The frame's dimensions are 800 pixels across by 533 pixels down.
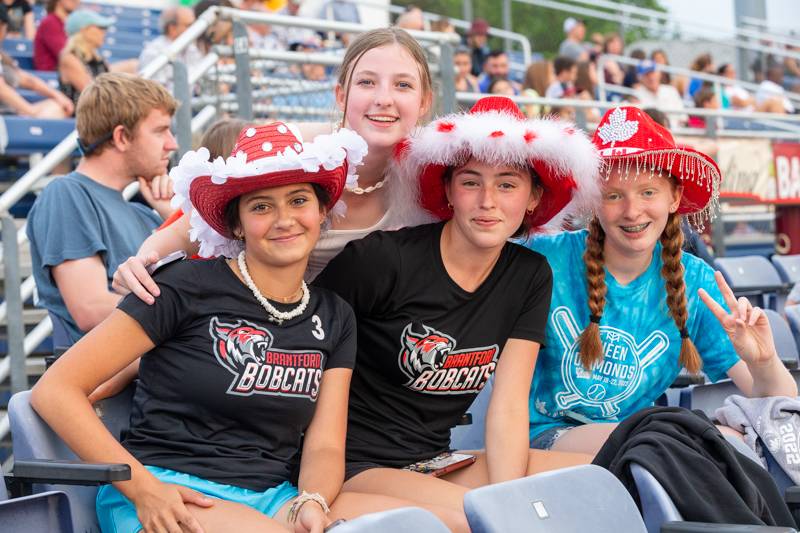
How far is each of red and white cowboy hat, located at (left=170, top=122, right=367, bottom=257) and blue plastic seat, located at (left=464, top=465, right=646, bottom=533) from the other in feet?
3.07

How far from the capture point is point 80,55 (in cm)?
696

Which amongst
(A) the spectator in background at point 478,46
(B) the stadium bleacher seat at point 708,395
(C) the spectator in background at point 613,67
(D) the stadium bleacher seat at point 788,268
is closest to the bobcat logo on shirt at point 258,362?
(B) the stadium bleacher seat at point 708,395

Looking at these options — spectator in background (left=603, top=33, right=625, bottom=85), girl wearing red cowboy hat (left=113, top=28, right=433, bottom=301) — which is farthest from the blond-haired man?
spectator in background (left=603, top=33, right=625, bottom=85)

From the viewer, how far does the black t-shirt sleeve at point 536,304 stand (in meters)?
2.90

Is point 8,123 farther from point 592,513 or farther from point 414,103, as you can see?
point 592,513

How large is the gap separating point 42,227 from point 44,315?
1876 mm

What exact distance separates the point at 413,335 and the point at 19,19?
7.84m

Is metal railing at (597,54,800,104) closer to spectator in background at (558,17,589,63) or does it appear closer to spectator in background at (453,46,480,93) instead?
spectator in background at (558,17,589,63)

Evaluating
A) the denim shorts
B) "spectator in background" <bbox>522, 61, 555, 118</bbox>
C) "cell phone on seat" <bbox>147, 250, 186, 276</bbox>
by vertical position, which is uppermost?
"spectator in background" <bbox>522, 61, 555, 118</bbox>

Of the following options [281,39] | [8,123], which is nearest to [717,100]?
[281,39]

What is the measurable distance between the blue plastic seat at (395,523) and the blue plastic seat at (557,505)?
12 centimetres

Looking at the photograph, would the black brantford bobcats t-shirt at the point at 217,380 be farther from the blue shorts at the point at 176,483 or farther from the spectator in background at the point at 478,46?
the spectator in background at the point at 478,46

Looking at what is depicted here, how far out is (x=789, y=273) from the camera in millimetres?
6336

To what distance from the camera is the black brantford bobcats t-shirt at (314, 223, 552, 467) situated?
9.17ft
